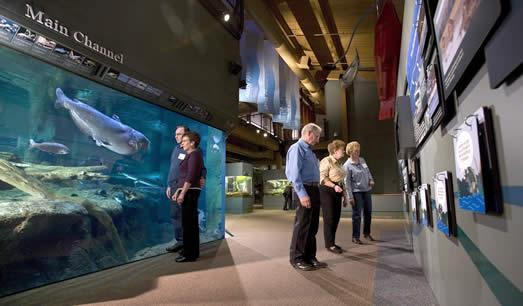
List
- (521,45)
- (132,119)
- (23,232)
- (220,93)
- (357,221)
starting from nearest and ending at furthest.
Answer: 1. (521,45)
2. (23,232)
3. (132,119)
4. (357,221)
5. (220,93)

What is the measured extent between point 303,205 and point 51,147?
2215 mm

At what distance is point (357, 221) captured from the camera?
4.36 m

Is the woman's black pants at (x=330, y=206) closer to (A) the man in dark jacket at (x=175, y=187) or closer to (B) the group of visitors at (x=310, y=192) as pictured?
(B) the group of visitors at (x=310, y=192)

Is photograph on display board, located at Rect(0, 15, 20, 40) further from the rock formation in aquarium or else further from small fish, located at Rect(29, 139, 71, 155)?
the rock formation in aquarium

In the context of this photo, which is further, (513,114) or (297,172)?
(297,172)

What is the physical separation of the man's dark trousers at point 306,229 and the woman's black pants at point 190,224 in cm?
108

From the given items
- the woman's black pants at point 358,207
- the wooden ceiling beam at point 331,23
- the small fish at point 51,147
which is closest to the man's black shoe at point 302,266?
the woman's black pants at point 358,207

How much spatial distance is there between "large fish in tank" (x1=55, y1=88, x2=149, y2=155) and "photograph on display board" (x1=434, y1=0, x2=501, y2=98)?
2.81 metres

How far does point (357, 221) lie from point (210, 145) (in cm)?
253

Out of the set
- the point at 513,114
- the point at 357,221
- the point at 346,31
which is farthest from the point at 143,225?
the point at 346,31

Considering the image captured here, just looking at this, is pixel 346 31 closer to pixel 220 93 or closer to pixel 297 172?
pixel 220 93

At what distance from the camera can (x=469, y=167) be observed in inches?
37.6

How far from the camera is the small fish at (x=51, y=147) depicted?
238 centimetres

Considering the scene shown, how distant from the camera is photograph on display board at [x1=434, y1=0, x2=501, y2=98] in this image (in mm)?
747
